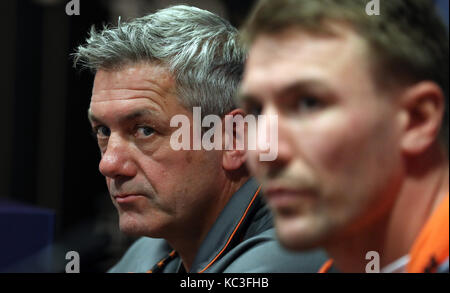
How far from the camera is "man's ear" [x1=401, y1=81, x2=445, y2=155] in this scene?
1012mm

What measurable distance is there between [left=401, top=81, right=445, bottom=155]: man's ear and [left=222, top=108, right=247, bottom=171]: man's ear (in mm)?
672

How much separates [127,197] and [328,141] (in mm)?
778

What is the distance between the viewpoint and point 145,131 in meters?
1.66

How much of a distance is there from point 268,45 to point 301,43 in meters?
0.06

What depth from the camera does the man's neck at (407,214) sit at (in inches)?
41.5

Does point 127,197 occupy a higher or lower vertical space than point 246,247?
higher

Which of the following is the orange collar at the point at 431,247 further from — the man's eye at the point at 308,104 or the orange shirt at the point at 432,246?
the man's eye at the point at 308,104

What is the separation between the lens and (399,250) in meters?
1.07

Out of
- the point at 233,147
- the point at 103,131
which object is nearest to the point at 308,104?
the point at 233,147

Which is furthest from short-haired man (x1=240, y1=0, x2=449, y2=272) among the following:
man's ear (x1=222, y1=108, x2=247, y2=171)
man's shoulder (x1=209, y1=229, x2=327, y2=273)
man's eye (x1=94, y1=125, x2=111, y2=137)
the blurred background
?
the blurred background

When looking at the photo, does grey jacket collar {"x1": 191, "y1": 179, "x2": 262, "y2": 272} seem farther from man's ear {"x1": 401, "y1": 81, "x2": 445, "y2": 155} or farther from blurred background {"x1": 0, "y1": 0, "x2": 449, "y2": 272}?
blurred background {"x1": 0, "y1": 0, "x2": 449, "y2": 272}

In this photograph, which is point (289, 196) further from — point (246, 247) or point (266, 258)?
point (246, 247)
